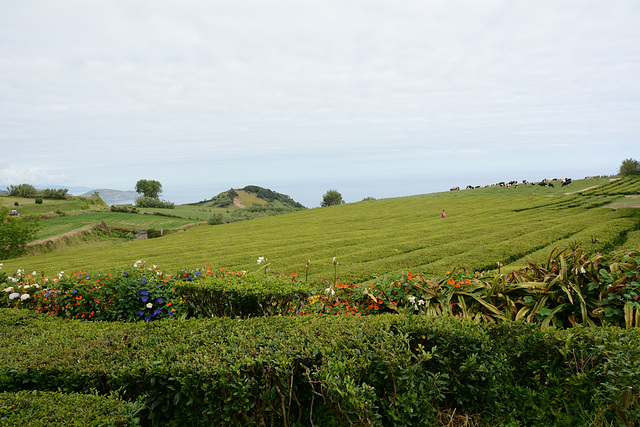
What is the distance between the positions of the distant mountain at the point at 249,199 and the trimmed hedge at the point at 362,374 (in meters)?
62.9

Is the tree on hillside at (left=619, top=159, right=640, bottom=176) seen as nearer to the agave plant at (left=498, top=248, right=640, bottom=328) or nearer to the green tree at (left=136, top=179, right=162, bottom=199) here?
the agave plant at (left=498, top=248, right=640, bottom=328)

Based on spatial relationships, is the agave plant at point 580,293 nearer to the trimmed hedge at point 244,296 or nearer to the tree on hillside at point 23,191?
the trimmed hedge at point 244,296

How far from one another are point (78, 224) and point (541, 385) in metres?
32.6

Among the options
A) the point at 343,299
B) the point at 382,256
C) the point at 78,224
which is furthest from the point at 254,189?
the point at 343,299

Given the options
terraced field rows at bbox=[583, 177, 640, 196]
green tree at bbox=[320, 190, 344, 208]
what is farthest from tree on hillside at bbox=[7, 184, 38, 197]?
terraced field rows at bbox=[583, 177, 640, 196]

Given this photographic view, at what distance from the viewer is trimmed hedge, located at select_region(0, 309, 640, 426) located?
7.55ft

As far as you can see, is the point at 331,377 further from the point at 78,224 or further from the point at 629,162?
the point at 629,162

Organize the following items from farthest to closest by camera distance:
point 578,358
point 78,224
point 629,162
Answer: point 629,162, point 78,224, point 578,358

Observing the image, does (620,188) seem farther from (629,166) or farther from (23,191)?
(23,191)

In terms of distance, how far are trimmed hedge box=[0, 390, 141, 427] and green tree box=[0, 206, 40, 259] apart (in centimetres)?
2316

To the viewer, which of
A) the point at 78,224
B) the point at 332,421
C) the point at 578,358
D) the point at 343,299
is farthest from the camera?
the point at 78,224

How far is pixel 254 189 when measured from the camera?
276ft

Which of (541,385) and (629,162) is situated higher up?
(629,162)

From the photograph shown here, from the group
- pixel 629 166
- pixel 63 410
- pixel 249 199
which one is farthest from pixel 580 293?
pixel 249 199
